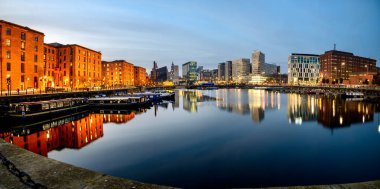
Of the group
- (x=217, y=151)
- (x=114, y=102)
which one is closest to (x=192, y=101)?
(x=114, y=102)

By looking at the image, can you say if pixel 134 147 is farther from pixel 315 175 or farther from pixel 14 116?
pixel 14 116

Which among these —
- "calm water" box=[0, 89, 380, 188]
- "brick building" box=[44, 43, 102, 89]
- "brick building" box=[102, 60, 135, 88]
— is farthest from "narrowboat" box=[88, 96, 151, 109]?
"brick building" box=[102, 60, 135, 88]

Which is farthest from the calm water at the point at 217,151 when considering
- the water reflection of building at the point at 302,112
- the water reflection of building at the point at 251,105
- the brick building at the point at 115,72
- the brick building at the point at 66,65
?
the brick building at the point at 115,72

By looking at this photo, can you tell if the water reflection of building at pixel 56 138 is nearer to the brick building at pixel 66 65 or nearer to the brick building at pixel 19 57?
the brick building at pixel 19 57

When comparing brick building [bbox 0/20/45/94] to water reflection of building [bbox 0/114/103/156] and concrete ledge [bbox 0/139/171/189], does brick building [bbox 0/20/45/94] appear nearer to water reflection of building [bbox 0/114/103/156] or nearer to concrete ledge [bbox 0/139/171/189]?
water reflection of building [bbox 0/114/103/156]

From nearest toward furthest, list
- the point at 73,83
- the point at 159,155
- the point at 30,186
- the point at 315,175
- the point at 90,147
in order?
the point at 30,186 → the point at 315,175 → the point at 159,155 → the point at 90,147 → the point at 73,83

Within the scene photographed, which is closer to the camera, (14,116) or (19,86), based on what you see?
(14,116)

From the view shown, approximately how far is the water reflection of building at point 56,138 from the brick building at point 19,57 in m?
35.3

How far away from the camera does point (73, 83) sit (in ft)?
343

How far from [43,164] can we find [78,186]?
3.44m

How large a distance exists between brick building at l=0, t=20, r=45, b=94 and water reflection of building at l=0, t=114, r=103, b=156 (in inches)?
1390

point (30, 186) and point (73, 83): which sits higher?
point (73, 83)

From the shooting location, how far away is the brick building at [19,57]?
2527 inches

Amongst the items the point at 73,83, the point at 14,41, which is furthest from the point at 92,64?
the point at 14,41
